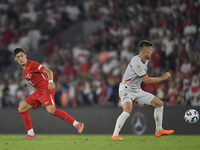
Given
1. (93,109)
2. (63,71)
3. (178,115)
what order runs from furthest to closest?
(63,71) < (93,109) < (178,115)

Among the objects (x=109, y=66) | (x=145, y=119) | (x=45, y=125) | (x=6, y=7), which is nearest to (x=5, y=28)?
(x=6, y=7)

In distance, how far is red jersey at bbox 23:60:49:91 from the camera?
7.87 metres

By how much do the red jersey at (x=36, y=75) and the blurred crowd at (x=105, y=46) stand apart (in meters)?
4.17

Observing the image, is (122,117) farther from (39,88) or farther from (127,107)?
(39,88)

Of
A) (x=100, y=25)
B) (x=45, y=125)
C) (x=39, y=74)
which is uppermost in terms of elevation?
(x=100, y=25)

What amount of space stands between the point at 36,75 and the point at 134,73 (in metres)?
2.18

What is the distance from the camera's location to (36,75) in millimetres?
7934

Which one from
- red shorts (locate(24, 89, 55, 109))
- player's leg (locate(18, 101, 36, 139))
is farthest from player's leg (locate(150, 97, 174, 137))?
player's leg (locate(18, 101, 36, 139))

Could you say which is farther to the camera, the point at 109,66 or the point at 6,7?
the point at 6,7

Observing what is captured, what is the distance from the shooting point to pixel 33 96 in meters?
8.02

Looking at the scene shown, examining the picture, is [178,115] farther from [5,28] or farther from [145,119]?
[5,28]

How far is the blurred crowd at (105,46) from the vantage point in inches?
472

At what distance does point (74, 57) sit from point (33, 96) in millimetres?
7550

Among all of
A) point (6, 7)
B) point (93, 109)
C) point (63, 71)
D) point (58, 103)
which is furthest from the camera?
point (6, 7)
